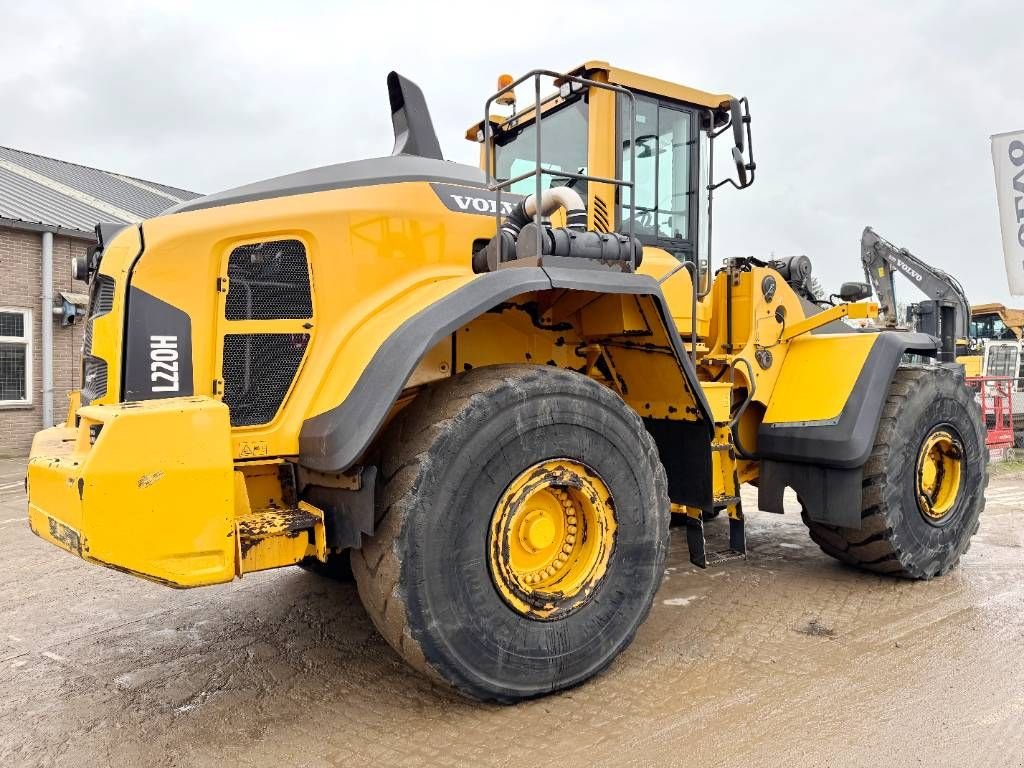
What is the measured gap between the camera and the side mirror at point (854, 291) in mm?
5017

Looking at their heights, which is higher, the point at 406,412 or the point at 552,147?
the point at 552,147

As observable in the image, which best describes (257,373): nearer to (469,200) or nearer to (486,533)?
(486,533)

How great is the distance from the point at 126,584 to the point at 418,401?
284 centimetres

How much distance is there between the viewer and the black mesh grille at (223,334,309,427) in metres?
2.99

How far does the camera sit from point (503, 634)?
287cm

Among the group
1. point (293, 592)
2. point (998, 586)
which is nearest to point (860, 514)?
point (998, 586)

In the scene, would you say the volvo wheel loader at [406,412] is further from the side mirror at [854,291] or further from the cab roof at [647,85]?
the side mirror at [854,291]

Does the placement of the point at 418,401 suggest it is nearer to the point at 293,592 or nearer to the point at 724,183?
the point at 293,592

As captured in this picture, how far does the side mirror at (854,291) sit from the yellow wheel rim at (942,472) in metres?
0.97

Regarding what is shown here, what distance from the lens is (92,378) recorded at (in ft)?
10.8

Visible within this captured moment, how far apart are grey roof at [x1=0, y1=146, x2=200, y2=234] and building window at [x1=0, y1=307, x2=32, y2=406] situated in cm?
158

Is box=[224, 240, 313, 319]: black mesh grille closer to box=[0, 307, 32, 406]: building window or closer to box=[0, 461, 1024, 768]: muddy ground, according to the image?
box=[0, 461, 1024, 768]: muddy ground

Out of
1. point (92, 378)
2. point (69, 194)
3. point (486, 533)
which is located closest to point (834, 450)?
point (486, 533)

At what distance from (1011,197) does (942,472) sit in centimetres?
489
